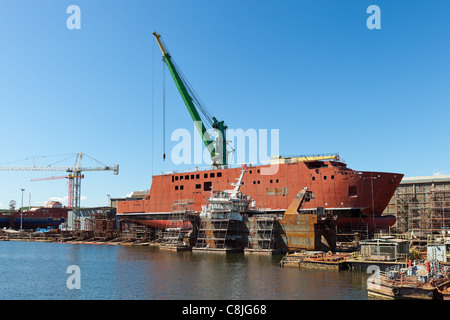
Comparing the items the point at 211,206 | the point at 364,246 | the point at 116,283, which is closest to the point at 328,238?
the point at 364,246

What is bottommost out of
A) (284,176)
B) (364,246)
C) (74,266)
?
(74,266)

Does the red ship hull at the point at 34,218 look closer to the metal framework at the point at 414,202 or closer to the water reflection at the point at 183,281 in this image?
the water reflection at the point at 183,281

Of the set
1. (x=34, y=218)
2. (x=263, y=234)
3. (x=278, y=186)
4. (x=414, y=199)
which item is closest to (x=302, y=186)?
(x=278, y=186)

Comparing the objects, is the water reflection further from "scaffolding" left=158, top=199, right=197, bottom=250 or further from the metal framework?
the metal framework

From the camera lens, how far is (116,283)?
29.9m

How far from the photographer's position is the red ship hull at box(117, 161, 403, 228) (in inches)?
2019

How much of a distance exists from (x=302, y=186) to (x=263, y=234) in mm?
10629

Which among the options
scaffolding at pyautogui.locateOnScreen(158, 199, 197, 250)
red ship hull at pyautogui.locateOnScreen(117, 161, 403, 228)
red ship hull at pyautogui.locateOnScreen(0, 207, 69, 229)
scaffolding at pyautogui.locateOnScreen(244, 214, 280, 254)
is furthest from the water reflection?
red ship hull at pyautogui.locateOnScreen(0, 207, 69, 229)

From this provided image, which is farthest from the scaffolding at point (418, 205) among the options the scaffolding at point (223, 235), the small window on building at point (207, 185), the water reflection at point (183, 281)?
the small window on building at point (207, 185)

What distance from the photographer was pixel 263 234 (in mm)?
47625

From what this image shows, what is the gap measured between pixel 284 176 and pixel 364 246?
2204cm

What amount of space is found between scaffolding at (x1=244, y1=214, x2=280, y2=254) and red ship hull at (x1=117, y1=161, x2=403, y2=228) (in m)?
8.60

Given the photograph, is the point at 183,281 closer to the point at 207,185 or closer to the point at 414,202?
the point at 207,185
